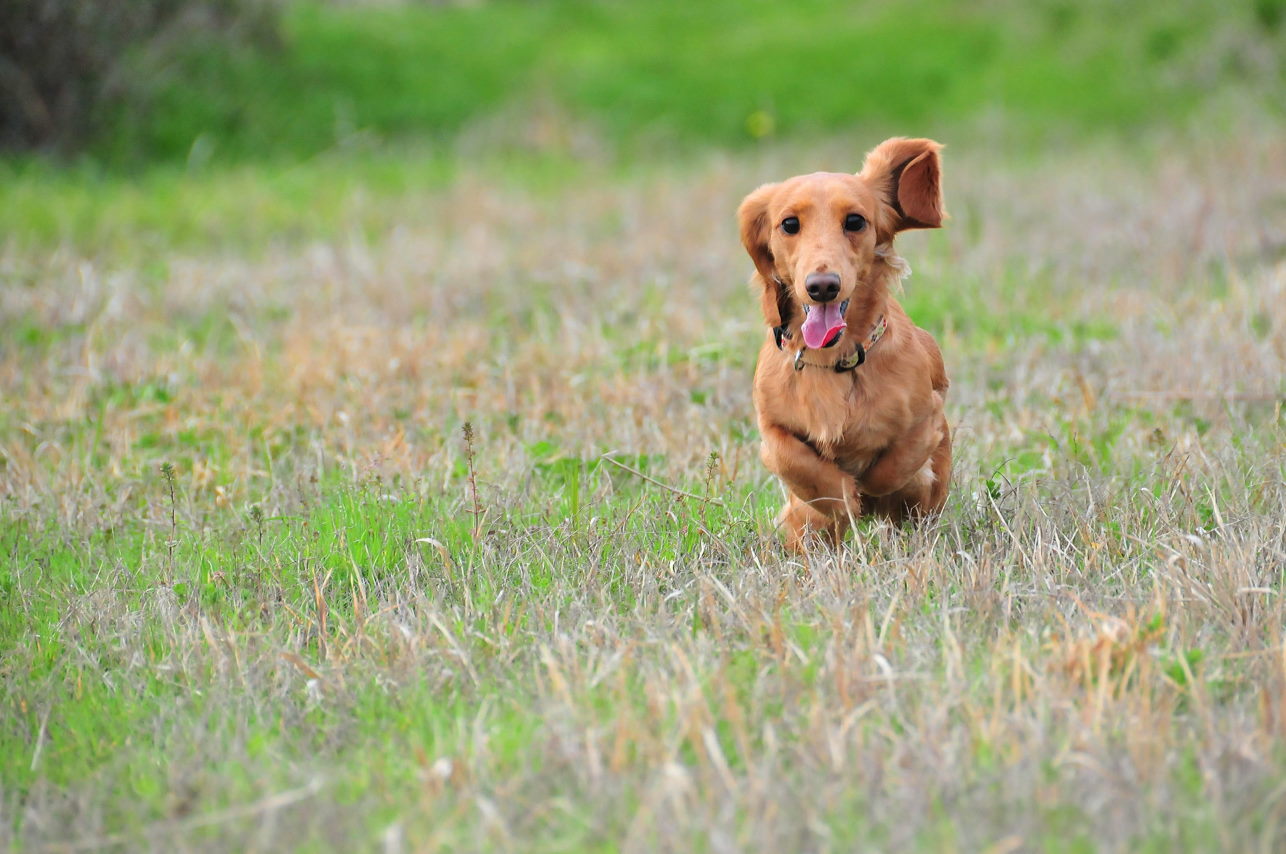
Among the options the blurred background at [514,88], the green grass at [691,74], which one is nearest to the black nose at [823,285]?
the blurred background at [514,88]

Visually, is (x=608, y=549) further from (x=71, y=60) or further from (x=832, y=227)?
(x=71, y=60)

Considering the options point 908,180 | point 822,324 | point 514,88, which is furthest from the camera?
point 514,88

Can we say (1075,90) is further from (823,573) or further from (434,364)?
(823,573)

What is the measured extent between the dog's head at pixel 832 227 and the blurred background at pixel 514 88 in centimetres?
652

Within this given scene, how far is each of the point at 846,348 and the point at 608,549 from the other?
2.84 ft

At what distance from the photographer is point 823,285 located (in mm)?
3191

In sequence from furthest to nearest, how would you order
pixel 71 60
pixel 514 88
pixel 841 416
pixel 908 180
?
pixel 514 88
pixel 71 60
pixel 908 180
pixel 841 416

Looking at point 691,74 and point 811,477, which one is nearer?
point 811,477

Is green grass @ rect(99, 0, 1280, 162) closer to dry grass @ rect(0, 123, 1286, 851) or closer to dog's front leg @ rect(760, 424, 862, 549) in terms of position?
dry grass @ rect(0, 123, 1286, 851)

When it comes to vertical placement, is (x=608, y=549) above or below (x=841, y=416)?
below

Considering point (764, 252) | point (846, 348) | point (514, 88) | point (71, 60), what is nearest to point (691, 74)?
point (514, 88)

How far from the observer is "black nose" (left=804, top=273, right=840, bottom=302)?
10.5 feet

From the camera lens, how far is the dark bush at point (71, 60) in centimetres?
1138

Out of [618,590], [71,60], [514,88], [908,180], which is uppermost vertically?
[71,60]
